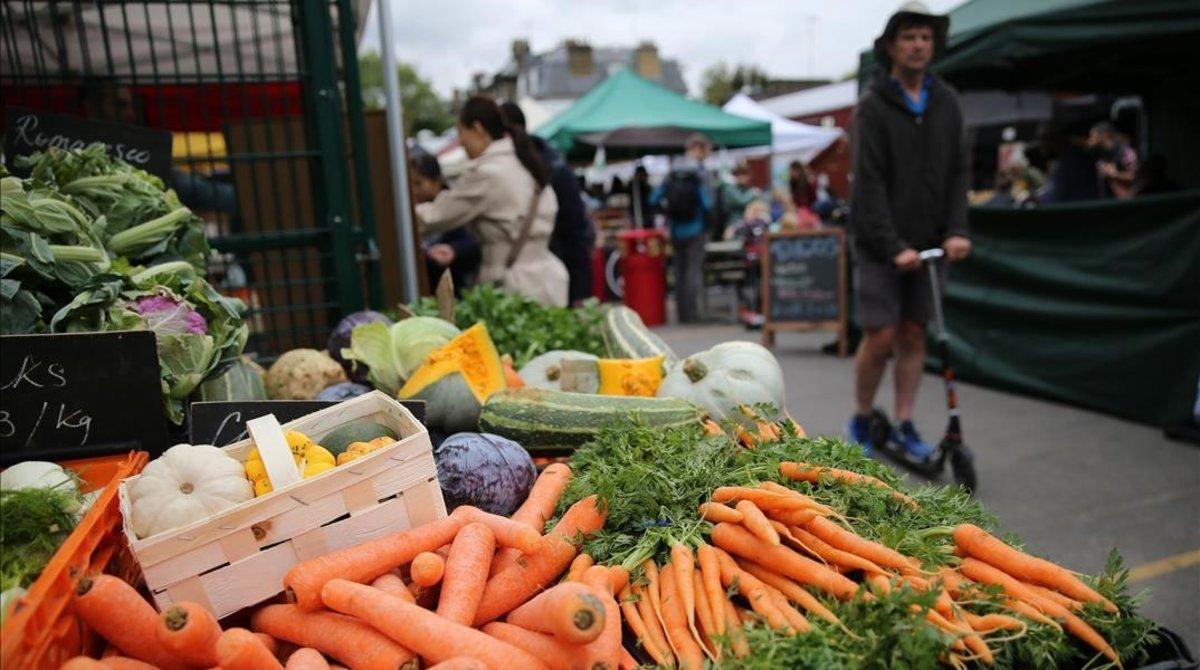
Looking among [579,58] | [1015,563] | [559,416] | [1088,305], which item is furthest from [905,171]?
[579,58]

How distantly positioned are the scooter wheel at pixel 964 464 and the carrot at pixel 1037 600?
9.93ft

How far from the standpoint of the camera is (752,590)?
60.6 inches

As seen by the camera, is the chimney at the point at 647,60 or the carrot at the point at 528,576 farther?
the chimney at the point at 647,60

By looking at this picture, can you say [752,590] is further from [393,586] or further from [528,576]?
[393,586]

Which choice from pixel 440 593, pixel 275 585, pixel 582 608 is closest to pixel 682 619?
pixel 582 608

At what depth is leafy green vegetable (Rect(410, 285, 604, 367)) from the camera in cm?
331

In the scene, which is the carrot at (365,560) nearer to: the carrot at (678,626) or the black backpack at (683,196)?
the carrot at (678,626)

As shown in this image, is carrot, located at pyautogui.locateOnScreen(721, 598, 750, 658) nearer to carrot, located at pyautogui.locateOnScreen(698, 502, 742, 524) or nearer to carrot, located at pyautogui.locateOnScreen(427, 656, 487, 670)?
carrot, located at pyautogui.locateOnScreen(698, 502, 742, 524)

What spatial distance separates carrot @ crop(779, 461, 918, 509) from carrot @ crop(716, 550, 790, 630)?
26 cm

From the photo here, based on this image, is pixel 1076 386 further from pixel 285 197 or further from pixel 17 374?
pixel 17 374

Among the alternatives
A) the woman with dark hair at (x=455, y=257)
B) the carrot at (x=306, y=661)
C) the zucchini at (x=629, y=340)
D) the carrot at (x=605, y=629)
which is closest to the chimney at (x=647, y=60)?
the woman with dark hair at (x=455, y=257)

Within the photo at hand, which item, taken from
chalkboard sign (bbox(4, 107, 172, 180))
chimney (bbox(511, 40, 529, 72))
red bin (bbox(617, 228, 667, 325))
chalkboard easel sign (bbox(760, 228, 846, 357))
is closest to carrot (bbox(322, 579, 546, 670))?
chalkboard sign (bbox(4, 107, 172, 180))

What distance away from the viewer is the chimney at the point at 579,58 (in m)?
53.3

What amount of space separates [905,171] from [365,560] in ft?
12.3
